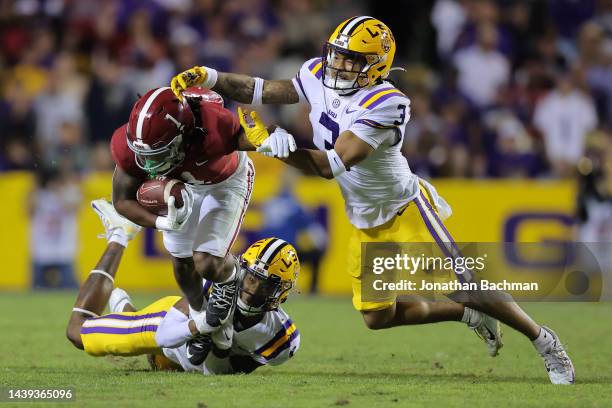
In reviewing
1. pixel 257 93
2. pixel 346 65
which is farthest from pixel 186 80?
pixel 346 65

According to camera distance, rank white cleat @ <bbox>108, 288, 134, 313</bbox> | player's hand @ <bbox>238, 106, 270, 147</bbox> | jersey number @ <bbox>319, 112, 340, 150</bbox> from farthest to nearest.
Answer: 1. white cleat @ <bbox>108, 288, 134, 313</bbox>
2. jersey number @ <bbox>319, 112, 340, 150</bbox>
3. player's hand @ <bbox>238, 106, 270, 147</bbox>

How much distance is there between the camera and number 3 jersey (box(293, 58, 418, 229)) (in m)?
6.97

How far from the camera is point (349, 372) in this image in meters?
7.31

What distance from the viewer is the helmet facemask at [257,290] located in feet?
22.5

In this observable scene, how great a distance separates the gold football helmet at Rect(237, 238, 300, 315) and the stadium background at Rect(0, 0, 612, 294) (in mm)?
5735

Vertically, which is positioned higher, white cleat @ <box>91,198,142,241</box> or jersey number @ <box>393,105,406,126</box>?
jersey number @ <box>393,105,406,126</box>

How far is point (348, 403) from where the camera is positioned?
5.92 m

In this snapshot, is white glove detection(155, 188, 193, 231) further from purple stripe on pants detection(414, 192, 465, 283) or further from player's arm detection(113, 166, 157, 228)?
purple stripe on pants detection(414, 192, 465, 283)

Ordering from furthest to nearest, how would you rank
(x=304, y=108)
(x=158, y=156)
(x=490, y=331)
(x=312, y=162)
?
(x=304, y=108) < (x=490, y=331) < (x=158, y=156) < (x=312, y=162)

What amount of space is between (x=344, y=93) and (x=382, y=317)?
4.91 ft

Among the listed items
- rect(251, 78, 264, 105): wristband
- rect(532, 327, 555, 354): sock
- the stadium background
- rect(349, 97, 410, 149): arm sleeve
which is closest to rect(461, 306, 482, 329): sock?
rect(532, 327, 555, 354): sock

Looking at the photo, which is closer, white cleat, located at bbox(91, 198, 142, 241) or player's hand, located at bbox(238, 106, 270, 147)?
player's hand, located at bbox(238, 106, 270, 147)

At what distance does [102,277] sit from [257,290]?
1.25 metres

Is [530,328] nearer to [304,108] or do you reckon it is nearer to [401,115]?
[401,115]
